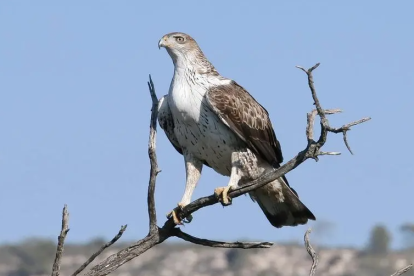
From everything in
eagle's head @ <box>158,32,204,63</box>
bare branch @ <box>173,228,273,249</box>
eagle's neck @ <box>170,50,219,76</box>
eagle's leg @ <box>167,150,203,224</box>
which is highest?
eagle's head @ <box>158,32,204,63</box>

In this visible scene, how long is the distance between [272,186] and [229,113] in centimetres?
100

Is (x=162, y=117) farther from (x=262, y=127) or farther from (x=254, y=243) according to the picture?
(x=254, y=243)

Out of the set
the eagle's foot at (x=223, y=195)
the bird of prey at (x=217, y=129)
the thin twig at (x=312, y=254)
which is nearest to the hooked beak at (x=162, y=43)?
the bird of prey at (x=217, y=129)

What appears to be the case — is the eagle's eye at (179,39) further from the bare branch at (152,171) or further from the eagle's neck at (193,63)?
the bare branch at (152,171)

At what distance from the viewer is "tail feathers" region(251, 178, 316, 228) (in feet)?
47.8

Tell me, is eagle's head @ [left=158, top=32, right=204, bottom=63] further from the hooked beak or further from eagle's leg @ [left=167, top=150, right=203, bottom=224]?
eagle's leg @ [left=167, top=150, right=203, bottom=224]

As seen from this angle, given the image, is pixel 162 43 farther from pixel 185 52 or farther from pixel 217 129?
pixel 217 129

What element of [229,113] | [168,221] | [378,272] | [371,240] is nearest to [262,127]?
[229,113]

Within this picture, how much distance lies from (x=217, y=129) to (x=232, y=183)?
1.91ft

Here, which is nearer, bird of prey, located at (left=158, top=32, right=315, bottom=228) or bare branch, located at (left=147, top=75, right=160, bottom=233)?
bare branch, located at (left=147, top=75, right=160, bottom=233)

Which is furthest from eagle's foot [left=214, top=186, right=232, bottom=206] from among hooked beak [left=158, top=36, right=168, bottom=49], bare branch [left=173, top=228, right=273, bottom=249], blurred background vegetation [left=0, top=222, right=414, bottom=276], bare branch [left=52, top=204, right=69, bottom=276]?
blurred background vegetation [left=0, top=222, right=414, bottom=276]

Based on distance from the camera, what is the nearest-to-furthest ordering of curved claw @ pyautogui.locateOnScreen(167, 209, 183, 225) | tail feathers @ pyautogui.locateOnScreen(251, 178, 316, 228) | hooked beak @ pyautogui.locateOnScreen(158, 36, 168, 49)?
curved claw @ pyautogui.locateOnScreen(167, 209, 183, 225) < hooked beak @ pyautogui.locateOnScreen(158, 36, 168, 49) < tail feathers @ pyautogui.locateOnScreen(251, 178, 316, 228)

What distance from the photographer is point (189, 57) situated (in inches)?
568

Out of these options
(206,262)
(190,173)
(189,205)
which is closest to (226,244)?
(189,205)
